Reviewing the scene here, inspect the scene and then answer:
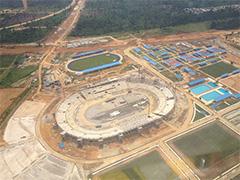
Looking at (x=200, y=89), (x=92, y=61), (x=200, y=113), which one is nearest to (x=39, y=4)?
(x=92, y=61)

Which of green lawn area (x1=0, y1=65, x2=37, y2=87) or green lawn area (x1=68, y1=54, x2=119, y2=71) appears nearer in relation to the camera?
green lawn area (x1=0, y1=65, x2=37, y2=87)

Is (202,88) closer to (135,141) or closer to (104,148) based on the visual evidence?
(135,141)

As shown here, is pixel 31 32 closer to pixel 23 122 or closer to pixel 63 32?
pixel 63 32

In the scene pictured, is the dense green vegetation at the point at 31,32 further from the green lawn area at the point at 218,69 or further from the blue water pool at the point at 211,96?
the blue water pool at the point at 211,96

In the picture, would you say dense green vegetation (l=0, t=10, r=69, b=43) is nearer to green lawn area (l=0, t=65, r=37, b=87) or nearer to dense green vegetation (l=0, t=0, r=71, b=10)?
green lawn area (l=0, t=65, r=37, b=87)

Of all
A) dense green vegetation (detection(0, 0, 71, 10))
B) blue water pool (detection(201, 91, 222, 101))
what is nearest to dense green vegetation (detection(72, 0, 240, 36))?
dense green vegetation (detection(0, 0, 71, 10))

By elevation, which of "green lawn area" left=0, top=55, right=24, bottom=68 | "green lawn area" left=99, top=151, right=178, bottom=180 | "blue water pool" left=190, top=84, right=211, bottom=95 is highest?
"green lawn area" left=0, top=55, right=24, bottom=68

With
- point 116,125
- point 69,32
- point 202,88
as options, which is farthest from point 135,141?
point 69,32
